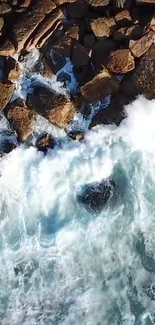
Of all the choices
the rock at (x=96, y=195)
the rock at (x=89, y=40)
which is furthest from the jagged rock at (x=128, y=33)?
the rock at (x=96, y=195)

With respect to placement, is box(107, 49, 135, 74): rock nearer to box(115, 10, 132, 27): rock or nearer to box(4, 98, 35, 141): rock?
box(115, 10, 132, 27): rock

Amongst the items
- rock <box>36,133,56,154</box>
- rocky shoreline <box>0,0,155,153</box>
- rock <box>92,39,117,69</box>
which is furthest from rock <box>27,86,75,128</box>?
rock <box>92,39,117,69</box>

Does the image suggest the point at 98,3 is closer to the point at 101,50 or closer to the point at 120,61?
the point at 101,50

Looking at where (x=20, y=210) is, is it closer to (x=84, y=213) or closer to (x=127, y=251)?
(x=84, y=213)

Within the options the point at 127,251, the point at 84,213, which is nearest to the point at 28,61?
the point at 84,213

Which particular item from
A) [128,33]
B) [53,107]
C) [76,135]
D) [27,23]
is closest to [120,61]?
[128,33]
